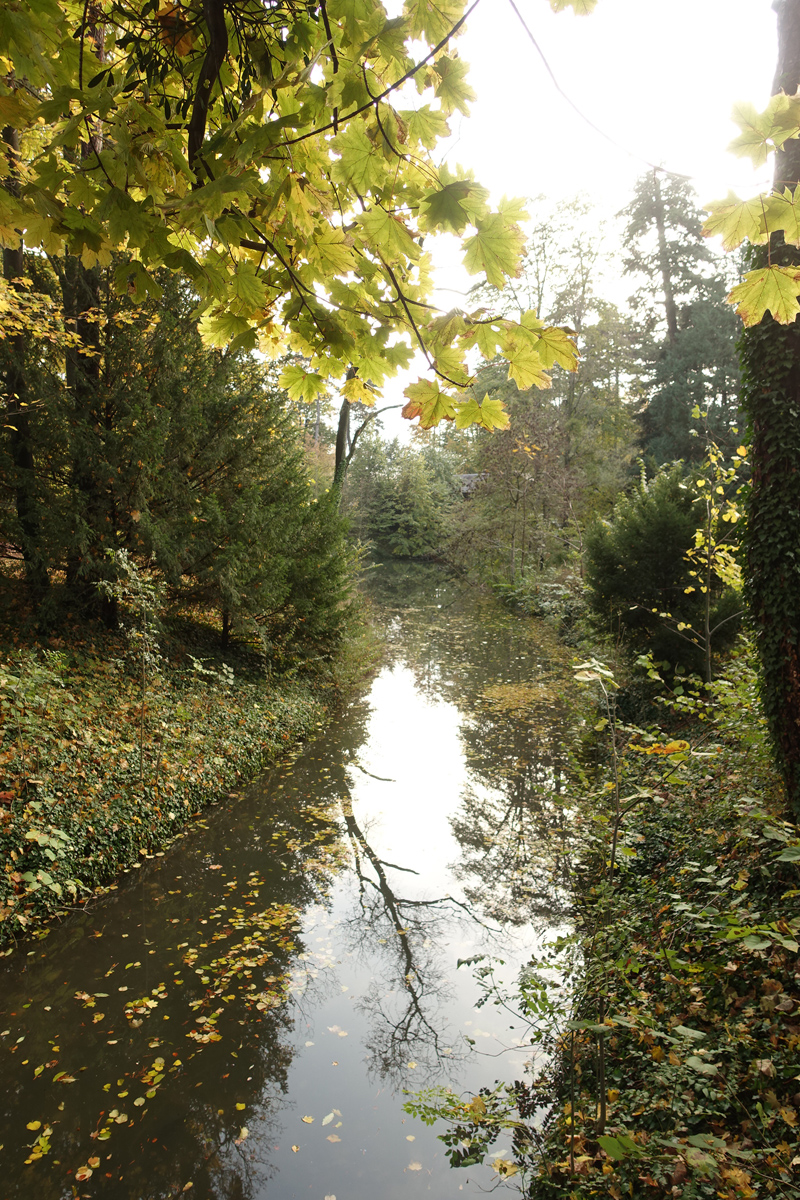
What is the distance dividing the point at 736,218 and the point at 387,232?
90 cm

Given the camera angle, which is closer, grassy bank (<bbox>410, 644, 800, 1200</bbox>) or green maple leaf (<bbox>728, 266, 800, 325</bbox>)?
green maple leaf (<bbox>728, 266, 800, 325</bbox>)

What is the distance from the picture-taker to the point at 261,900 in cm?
509

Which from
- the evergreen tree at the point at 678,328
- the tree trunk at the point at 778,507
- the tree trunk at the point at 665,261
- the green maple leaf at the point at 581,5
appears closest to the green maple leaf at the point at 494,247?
the green maple leaf at the point at 581,5

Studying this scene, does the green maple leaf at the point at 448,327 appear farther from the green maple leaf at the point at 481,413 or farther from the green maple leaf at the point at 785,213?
the green maple leaf at the point at 785,213

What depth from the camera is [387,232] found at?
5.42 feet

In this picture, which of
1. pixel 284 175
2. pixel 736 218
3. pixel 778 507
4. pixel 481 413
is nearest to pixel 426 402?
pixel 481 413

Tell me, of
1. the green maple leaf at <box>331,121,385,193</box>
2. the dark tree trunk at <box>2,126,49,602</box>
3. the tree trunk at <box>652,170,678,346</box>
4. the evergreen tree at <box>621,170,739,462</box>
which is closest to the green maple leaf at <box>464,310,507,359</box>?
the green maple leaf at <box>331,121,385,193</box>

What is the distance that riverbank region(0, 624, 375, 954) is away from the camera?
15.0 ft

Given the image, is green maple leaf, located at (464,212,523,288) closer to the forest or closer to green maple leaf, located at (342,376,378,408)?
the forest

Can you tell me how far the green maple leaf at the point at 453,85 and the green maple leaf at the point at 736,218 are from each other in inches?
30.5

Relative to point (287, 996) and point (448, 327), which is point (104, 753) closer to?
point (287, 996)

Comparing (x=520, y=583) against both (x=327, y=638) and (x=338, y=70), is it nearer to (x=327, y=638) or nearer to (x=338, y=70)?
(x=327, y=638)

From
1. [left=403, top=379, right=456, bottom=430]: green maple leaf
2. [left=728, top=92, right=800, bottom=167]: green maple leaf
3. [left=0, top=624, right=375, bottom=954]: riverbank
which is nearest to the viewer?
[left=728, top=92, right=800, bottom=167]: green maple leaf

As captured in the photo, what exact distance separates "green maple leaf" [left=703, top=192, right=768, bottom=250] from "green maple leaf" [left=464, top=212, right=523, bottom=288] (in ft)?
1.56
